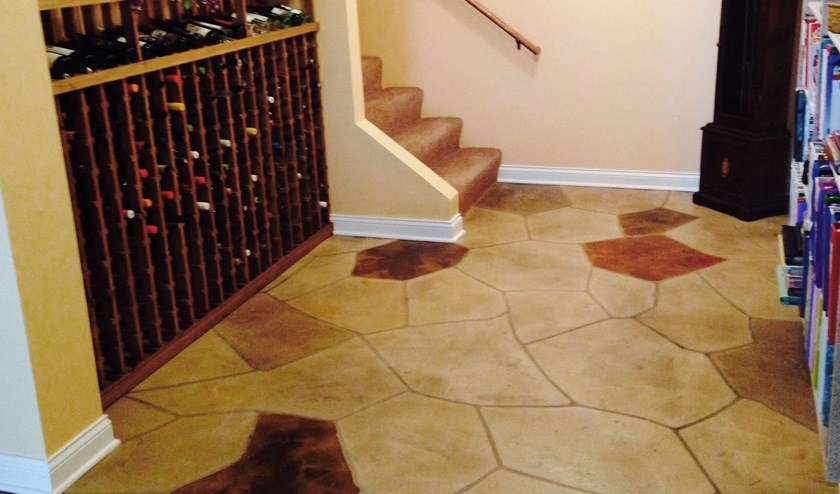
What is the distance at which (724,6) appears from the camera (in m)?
4.32

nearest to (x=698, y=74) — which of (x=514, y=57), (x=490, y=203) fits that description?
(x=514, y=57)

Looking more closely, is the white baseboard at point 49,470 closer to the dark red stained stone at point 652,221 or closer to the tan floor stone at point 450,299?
the tan floor stone at point 450,299

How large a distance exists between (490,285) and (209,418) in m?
1.42

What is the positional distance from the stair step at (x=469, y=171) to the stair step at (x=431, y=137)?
0.20 feet

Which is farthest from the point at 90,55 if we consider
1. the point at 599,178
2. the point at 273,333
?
the point at 599,178

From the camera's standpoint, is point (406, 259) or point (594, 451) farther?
point (406, 259)

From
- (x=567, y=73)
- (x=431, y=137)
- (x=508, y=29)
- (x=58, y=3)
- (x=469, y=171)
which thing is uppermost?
(x=58, y=3)

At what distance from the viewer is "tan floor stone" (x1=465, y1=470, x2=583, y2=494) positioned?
2.25 metres

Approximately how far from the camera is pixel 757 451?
238 cm

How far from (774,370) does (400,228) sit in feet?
6.59

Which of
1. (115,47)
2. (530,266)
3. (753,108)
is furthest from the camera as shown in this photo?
(753,108)

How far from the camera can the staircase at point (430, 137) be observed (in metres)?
4.63

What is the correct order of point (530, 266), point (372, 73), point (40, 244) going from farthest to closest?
point (372, 73) < point (530, 266) < point (40, 244)
